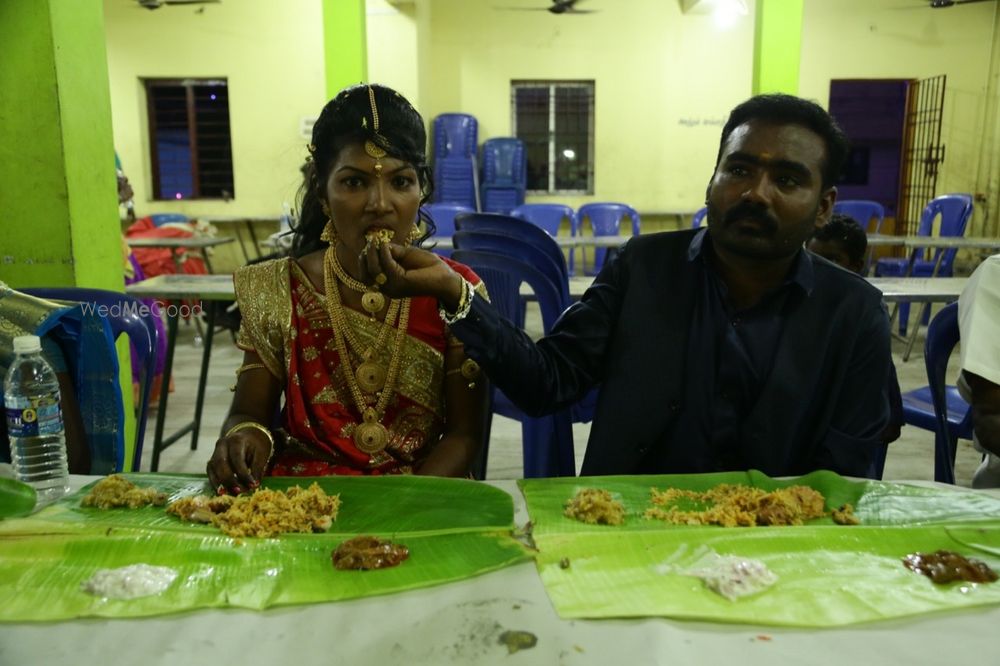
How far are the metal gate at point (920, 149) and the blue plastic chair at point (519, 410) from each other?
384 inches

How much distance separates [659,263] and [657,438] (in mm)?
421

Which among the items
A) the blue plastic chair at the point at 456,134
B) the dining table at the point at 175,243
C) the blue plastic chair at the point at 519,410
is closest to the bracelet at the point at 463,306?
the blue plastic chair at the point at 519,410

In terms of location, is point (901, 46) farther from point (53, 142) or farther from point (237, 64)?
point (53, 142)

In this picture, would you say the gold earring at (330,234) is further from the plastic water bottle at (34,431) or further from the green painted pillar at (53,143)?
the green painted pillar at (53,143)

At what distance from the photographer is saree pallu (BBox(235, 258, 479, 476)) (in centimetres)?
180

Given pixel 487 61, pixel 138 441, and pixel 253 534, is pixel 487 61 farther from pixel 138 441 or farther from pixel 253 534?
pixel 253 534

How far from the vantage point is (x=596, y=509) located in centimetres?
128

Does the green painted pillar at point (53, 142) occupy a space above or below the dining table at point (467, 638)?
above

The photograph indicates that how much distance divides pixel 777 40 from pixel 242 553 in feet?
26.2

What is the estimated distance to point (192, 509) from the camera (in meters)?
1.29

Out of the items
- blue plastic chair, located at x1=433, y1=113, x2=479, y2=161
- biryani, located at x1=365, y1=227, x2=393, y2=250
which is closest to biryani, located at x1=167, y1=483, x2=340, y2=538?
biryani, located at x1=365, y1=227, x2=393, y2=250

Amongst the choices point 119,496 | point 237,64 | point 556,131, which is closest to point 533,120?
point 556,131

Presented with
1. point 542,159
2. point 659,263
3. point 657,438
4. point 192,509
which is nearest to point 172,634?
point 192,509

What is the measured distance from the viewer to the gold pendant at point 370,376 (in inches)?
70.9
